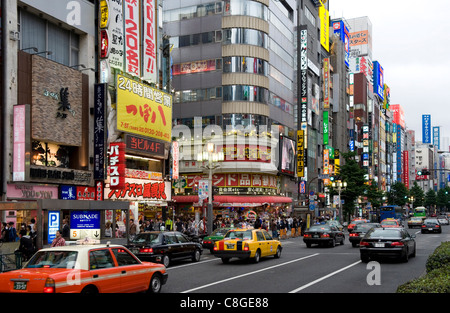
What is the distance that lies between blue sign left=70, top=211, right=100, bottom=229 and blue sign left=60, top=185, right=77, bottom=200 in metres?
7.15

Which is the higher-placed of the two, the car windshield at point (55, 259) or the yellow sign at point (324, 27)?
the yellow sign at point (324, 27)

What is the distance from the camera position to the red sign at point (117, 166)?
106ft

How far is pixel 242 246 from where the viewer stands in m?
21.6

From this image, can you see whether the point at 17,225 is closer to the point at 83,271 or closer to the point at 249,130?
the point at 83,271

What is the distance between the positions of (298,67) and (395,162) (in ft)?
381

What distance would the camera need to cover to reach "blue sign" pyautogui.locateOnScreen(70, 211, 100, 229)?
73.5 feet

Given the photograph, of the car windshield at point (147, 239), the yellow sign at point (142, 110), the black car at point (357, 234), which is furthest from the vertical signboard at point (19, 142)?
the black car at point (357, 234)

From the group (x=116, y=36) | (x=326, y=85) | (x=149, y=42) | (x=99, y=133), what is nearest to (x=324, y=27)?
(x=326, y=85)

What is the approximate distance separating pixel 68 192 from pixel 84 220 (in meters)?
8.07

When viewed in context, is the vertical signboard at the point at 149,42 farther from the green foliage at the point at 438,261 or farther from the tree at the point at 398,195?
the tree at the point at 398,195

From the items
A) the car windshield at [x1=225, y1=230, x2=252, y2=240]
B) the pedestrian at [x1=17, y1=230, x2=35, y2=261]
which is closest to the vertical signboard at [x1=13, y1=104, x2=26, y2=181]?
the pedestrian at [x1=17, y1=230, x2=35, y2=261]

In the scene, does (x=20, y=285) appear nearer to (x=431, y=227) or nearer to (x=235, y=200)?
(x=235, y=200)

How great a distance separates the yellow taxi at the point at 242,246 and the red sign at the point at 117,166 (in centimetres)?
1179
